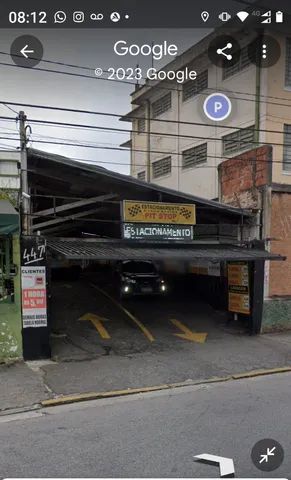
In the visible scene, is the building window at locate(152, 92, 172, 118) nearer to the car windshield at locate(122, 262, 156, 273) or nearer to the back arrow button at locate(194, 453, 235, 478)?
the car windshield at locate(122, 262, 156, 273)

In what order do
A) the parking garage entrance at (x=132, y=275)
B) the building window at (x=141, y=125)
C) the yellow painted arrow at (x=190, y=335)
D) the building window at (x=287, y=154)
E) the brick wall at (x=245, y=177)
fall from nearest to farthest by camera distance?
the parking garage entrance at (x=132, y=275)
the yellow painted arrow at (x=190, y=335)
the brick wall at (x=245, y=177)
the building window at (x=287, y=154)
the building window at (x=141, y=125)

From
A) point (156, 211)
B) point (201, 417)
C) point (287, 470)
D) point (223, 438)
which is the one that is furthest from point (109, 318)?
point (287, 470)

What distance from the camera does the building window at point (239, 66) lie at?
18953 millimetres

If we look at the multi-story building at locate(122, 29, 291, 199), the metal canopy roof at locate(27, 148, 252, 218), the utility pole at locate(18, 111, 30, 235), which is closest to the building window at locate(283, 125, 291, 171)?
the multi-story building at locate(122, 29, 291, 199)

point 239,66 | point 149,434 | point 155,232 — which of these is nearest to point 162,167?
point 239,66

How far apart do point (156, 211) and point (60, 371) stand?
15.6ft

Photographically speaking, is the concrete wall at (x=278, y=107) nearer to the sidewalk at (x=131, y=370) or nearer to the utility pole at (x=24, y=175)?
the sidewalk at (x=131, y=370)

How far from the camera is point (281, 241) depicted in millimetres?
14102

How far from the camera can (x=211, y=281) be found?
1669 centimetres

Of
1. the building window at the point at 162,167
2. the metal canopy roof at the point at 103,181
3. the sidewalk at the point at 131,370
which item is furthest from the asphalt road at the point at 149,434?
the building window at the point at 162,167

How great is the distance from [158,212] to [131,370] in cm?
425

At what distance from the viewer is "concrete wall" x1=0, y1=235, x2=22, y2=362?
32.7 feet

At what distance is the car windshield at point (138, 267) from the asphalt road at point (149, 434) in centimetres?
962

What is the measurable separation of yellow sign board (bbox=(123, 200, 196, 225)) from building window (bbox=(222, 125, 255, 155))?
24.4 ft
